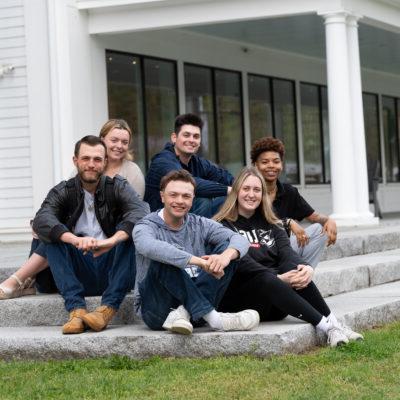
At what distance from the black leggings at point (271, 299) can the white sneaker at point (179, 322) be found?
1.68 ft

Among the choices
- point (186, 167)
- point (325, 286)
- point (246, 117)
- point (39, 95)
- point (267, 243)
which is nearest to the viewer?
point (267, 243)

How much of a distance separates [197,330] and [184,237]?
61cm

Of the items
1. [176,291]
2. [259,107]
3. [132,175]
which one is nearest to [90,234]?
[132,175]

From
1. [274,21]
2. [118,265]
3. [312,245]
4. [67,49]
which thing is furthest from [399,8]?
[118,265]

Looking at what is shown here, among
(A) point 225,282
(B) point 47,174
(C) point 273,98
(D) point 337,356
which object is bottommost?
(D) point 337,356

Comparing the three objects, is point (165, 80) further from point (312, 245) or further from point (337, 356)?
point (337, 356)

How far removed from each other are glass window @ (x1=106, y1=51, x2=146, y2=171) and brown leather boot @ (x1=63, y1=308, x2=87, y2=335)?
8.57 meters

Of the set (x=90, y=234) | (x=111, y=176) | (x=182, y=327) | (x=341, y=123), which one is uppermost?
(x=341, y=123)

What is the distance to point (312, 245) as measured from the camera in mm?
8016

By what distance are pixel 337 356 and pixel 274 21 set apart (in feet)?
32.1

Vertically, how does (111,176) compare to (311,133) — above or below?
below

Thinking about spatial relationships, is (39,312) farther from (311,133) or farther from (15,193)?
(311,133)

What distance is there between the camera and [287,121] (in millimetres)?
20391

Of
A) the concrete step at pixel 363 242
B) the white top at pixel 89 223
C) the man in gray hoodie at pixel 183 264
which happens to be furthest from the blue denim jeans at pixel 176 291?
the concrete step at pixel 363 242
